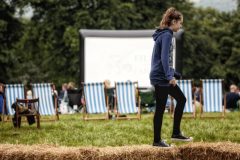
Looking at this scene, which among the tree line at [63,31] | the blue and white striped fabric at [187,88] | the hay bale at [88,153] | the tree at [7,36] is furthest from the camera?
the tree line at [63,31]

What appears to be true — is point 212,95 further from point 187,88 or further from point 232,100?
point 232,100

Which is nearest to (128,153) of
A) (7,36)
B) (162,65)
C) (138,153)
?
(138,153)

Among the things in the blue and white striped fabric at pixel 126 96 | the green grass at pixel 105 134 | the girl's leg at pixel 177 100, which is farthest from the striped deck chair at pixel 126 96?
the girl's leg at pixel 177 100

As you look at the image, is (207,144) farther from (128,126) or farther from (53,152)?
(128,126)

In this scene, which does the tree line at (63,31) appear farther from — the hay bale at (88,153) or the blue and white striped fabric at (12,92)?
the hay bale at (88,153)

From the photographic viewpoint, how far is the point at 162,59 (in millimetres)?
6031

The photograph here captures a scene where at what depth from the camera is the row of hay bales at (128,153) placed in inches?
204

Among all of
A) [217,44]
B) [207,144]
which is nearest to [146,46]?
[207,144]

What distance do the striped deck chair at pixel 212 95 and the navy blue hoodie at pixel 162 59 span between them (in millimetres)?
6184

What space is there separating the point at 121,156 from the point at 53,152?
63 centimetres

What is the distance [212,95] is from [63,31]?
18.8 metres

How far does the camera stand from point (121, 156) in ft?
17.1

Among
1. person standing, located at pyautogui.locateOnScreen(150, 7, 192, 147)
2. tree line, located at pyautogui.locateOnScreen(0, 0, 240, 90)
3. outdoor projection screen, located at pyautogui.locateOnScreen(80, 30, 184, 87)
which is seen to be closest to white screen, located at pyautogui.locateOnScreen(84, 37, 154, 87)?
outdoor projection screen, located at pyautogui.locateOnScreen(80, 30, 184, 87)

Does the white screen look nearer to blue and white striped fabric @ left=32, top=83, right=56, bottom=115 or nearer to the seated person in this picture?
the seated person
